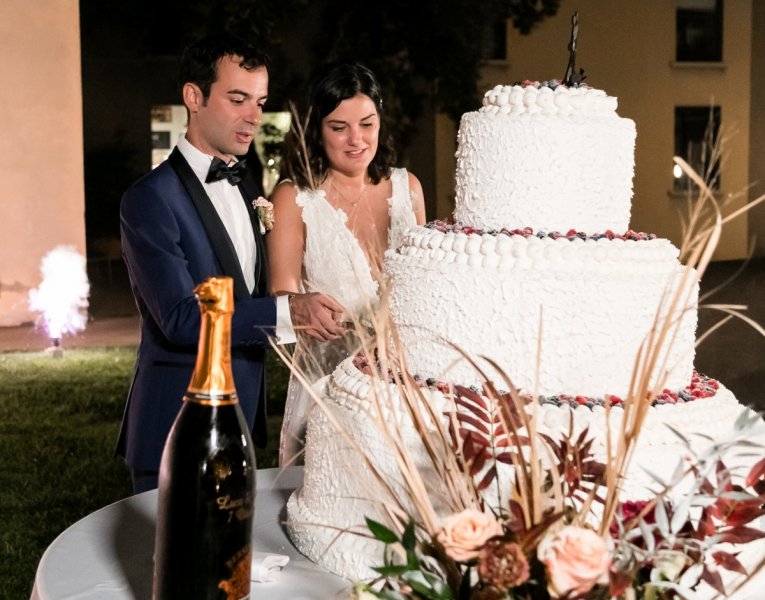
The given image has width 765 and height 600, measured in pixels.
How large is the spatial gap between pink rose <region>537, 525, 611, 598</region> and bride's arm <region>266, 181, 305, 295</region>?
220 centimetres

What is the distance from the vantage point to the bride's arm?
3291mm

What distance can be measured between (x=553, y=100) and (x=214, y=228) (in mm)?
986

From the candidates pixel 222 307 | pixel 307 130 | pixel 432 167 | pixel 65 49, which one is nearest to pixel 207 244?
pixel 307 130

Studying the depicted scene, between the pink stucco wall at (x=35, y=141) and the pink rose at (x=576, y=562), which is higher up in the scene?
the pink stucco wall at (x=35, y=141)

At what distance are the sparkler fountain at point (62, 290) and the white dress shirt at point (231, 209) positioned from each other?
29.0 ft

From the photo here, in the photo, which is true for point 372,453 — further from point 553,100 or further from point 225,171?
point 225,171

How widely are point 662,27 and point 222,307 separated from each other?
20437 mm

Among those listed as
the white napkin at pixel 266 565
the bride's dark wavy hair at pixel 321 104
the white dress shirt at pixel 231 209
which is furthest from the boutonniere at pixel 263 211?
the white napkin at pixel 266 565

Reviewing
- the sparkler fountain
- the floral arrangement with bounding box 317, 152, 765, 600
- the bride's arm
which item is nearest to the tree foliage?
the sparkler fountain

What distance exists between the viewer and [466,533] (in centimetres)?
117

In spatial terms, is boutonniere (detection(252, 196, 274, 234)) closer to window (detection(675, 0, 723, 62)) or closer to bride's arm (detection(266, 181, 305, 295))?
bride's arm (detection(266, 181, 305, 295))

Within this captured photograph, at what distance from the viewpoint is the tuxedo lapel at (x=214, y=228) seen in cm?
274

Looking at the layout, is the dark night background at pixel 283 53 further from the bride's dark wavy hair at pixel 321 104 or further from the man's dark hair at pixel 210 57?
the man's dark hair at pixel 210 57

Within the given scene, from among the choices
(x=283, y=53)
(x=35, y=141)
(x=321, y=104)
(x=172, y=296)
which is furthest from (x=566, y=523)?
(x=283, y=53)
